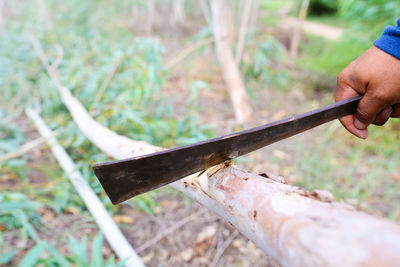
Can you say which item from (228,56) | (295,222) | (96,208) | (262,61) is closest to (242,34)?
(228,56)

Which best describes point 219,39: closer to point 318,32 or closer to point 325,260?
point 325,260

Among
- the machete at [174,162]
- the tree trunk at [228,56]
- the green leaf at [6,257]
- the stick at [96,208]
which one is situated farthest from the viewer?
the tree trunk at [228,56]

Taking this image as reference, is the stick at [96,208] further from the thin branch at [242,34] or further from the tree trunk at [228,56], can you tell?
the thin branch at [242,34]

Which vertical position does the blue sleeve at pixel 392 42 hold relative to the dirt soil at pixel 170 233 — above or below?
above

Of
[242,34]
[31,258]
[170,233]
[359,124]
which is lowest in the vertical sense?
[170,233]

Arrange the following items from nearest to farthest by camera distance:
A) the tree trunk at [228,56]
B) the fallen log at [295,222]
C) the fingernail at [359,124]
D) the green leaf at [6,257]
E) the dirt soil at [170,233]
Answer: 1. the fallen log at [295,222]
2. the fingernail at [359,124]
3. the green leaf at [6,257]
4. the dirt soil at [170,233]
5. the tree trunk at [228,56]

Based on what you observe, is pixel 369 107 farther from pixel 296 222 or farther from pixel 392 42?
pixel 296 222

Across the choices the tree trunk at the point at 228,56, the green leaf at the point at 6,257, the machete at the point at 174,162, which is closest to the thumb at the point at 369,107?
the machete at the point at 174,162
